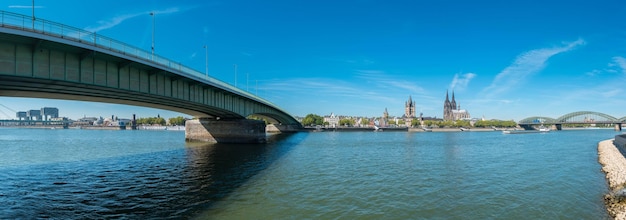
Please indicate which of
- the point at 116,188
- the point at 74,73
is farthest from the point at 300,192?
the point at 74,73

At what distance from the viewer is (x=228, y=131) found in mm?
58125

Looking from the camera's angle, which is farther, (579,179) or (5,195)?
(579,179)

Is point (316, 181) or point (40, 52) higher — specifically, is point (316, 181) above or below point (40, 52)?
below

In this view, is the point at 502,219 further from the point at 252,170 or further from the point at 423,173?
the point at 252,170

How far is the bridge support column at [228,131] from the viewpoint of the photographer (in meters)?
57.8

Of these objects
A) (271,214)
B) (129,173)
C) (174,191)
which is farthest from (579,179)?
(129,173)

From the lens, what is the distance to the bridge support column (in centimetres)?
5778

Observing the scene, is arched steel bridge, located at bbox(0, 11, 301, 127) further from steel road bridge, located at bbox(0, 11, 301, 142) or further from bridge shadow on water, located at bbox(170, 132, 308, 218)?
bridge shadow on water, located at bbox(170, 132, 308, 218)

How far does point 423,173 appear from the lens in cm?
2564

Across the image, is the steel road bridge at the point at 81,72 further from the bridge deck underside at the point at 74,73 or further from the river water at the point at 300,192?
the river water at the point at 300,192

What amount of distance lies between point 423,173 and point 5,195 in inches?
1132

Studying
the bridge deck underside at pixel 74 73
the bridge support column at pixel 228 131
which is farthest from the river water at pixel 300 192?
the bridge support column at pixel 228 131

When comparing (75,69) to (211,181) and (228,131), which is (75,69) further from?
(228,131)

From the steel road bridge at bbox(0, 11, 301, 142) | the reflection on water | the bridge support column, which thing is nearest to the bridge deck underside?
the steel road bridge at bbox(0, 11, 301, 142)
